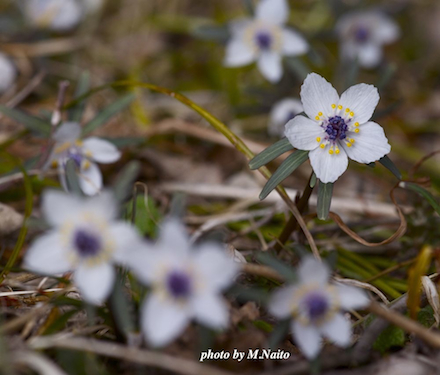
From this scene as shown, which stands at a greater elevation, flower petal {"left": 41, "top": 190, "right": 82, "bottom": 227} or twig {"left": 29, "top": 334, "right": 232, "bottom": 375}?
flower petal {"left": 41, "top": 190, "right": 82, "bottom": 227}

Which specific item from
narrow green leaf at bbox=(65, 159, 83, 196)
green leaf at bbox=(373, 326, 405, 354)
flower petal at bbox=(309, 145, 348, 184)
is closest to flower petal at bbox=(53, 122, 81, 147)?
narrow green leaf at bbox=(65, 159, 83, 196)

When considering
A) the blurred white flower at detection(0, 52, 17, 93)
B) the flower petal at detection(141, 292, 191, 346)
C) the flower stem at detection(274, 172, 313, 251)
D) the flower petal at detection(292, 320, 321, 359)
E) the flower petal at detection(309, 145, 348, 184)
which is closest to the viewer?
the flower petal at detection(141, 292, 191, 346)

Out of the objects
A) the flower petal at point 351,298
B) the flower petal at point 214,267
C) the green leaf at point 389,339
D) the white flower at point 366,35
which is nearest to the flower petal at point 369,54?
the white flower at point 366,35

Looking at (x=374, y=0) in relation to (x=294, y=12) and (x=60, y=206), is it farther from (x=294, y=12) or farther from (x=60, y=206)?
(x=60, y=206)

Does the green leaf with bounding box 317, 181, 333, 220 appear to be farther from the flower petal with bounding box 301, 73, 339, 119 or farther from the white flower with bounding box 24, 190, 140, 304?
the white flower with bounding box 24, 190, 140, 304

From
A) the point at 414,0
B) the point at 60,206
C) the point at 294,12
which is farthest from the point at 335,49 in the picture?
the point at 60,206

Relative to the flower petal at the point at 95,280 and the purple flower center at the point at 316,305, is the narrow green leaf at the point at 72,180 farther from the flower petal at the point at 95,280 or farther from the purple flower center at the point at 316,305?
the purple flower center at the point at 316,305
